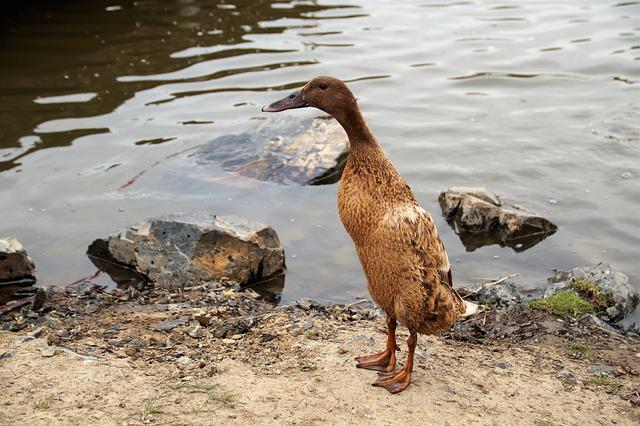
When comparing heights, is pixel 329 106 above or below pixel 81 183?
above

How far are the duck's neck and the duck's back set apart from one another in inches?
2.5

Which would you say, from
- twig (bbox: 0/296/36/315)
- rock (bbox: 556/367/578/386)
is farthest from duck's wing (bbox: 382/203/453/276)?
twig (bbox: 0/296/36/315)

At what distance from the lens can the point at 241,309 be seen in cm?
645

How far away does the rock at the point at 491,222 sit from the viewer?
831 centimetres

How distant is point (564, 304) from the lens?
260 inches

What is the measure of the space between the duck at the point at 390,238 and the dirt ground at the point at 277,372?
1.20 feet

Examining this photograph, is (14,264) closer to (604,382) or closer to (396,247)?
(396,247)

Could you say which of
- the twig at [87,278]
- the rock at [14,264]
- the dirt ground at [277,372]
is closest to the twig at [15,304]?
the dirt ground at [277,372]

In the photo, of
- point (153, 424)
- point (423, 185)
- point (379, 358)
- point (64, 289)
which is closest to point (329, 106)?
point (379, 358)

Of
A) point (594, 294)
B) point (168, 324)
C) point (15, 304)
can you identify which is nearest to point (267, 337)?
point (168, 324)

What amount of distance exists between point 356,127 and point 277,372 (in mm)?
1572

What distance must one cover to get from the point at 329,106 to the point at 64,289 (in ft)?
10.7

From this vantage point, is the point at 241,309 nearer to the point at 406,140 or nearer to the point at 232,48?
the point at 406,140

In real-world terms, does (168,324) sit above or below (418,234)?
below
